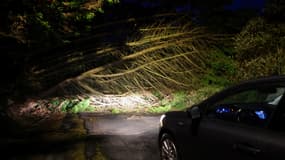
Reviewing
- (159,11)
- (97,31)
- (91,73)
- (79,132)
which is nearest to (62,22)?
(79,132)

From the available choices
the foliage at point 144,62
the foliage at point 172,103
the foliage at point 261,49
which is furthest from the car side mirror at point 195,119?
the foliage at point 144,62

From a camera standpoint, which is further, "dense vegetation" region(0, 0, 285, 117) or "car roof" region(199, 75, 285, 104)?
"dense vegetation" region(0, 0, 285, 117)

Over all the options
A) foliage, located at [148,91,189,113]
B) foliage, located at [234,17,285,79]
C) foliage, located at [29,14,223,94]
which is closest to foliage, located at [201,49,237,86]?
foliage, located at [29,14,223,94]

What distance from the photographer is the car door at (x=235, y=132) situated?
3432 millimetres

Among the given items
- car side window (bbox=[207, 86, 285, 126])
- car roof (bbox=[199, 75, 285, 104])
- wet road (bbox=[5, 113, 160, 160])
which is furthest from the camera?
wet road (bbox=[5, 113, 160, 160])

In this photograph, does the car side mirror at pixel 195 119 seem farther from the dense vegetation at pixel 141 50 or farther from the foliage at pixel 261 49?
the foliage at pixel 261 49

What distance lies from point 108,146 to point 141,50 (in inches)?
318

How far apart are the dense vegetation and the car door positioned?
21.0 ft

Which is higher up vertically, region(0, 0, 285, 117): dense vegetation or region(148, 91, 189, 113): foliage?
region(0, 0, 285, 117): dense vegetation

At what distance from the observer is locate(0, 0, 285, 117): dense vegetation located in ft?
37.2

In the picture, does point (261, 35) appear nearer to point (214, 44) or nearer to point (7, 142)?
point (214, 44)

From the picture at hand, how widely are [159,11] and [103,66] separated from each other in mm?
3859

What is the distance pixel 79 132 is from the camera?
9375 mm

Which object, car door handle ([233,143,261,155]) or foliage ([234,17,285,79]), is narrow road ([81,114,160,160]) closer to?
car door handle ([233,143,261,155])
